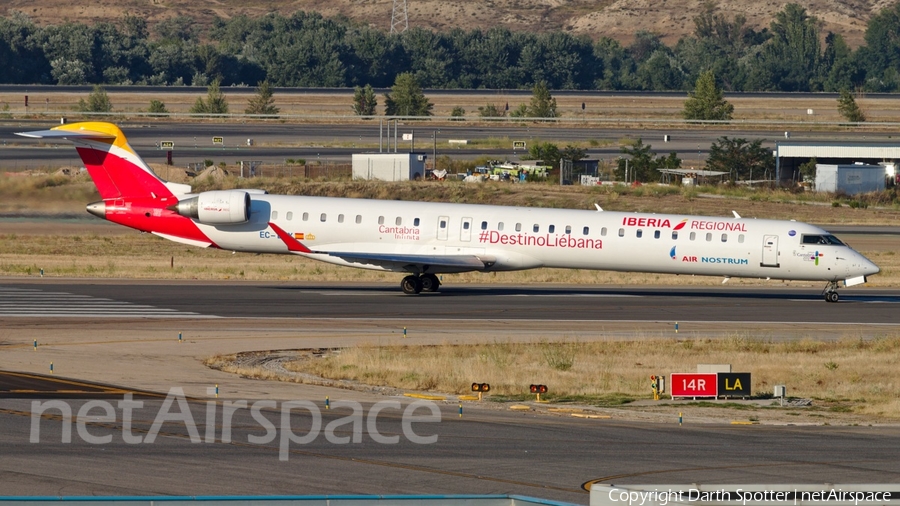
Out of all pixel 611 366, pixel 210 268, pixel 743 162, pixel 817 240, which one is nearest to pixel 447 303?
pixel 611 366

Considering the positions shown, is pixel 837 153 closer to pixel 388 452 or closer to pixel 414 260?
pixel 414 260

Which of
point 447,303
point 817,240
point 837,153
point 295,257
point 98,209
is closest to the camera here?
point 447,303

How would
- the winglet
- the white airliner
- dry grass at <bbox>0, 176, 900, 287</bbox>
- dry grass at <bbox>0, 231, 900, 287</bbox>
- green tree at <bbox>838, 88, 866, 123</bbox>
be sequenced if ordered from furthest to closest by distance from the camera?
green tree at <bbox>838, 88, 866, 123</bbox>
dry grass at <bbox>0, 176, 900, 287</bbox>
dry grass at <bbox>0, 231, 900, 287</bbox>
the winglet
the white airliner

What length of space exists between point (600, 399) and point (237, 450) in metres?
8.51

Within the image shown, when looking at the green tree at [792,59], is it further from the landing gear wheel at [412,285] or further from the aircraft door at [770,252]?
the landing gear wheel at [412,285]

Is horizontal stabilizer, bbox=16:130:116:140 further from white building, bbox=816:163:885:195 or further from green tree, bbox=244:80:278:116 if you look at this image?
green tree, bbox=244:80:278:116

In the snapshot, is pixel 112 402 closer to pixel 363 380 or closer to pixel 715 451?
pixel 363 380

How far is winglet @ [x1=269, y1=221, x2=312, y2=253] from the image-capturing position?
38031mm

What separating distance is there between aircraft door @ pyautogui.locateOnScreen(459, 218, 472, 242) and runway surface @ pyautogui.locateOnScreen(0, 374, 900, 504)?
Result: 16.7 meters

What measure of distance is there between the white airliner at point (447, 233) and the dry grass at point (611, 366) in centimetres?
667

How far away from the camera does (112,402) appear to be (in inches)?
820

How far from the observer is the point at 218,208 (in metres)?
37.7

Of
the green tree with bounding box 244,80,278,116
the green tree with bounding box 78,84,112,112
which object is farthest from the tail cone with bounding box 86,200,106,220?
the green tree with bounding box 244,80,278,116

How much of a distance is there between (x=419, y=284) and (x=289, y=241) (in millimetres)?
4468
